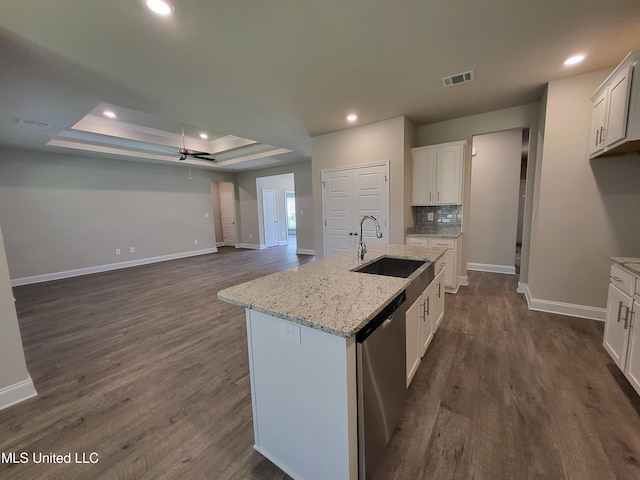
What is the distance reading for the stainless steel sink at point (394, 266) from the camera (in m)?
2.32

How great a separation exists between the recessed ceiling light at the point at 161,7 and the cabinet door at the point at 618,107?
3.50 m

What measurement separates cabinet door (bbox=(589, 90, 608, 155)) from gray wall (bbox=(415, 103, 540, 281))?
896 mm

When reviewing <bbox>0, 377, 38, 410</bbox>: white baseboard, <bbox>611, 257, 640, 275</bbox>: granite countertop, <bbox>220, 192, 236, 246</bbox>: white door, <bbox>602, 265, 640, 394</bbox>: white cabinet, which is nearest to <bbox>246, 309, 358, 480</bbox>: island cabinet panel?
<bbox>0, 377, 38, 410</bbox>: white baseboard

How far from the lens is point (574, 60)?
250 cm

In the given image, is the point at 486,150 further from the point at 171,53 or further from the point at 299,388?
the point at 299,388

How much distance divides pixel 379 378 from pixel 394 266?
1402 mm

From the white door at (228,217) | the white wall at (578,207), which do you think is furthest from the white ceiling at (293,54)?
the white door at (228,217)

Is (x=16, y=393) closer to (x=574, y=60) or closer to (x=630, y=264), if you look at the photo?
(x=630, y=264)

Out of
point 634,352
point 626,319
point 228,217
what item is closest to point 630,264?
point 626,319

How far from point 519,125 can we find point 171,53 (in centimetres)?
439

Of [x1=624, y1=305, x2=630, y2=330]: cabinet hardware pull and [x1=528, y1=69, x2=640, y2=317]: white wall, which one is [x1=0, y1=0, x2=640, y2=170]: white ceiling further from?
[x1=624, y1=305, x2=630, y2=330]: cabinet hardware pull

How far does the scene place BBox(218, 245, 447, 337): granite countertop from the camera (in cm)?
108

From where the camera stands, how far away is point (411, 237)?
4.07 metres

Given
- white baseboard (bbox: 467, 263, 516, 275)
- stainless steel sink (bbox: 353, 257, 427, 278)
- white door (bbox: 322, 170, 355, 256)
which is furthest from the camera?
white baseboard (bbox: 467, 263, 516, 275)
